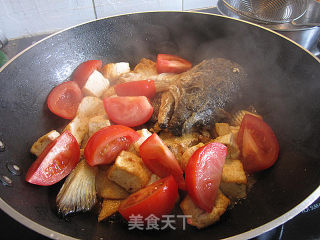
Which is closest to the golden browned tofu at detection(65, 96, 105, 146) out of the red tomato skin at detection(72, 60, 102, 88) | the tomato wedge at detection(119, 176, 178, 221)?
the red tomato skin at detection(72, 60, 102, 88)

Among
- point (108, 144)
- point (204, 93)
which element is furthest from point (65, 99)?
point (204, 93)

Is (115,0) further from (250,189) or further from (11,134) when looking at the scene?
(250,189)

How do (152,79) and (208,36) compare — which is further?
(208,36)

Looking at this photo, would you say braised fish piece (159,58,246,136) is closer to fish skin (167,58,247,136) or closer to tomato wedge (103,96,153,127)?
fish skin (167,58,247,136)

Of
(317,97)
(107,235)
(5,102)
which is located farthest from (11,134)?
(317,97)

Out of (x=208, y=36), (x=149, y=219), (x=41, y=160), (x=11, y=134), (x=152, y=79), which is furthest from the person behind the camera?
(x=208, y=36)
